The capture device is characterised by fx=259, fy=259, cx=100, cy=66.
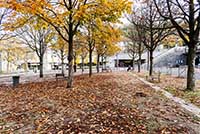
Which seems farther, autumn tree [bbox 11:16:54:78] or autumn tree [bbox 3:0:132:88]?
autumn tree [bbox 11:16:54:78]

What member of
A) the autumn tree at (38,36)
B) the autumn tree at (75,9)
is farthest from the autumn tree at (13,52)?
the autumn tree at (75,9)

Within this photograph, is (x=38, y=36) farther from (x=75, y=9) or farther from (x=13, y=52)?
(x=13, y=52)

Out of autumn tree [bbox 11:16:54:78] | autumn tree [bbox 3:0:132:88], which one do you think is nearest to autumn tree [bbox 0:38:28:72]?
autumn tree [bbox 11:16:54:78]

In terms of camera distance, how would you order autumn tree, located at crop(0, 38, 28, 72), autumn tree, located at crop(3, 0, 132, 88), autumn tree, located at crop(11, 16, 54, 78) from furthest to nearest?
autumn tree, located at crop(0, 38, 28, 72) < autumn tree, located at crop(11, 16, 54, 78) < autumn tree, located at crop(3, 0, 132, 88)

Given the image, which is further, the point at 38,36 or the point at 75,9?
the point at 38,36

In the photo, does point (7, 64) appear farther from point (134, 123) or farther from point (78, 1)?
point (134, 123)

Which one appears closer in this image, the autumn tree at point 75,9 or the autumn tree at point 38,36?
the autumn tree at point 75,9

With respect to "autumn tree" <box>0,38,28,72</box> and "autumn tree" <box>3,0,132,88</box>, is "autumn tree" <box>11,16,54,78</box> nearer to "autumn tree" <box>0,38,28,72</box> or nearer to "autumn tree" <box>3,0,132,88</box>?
"autumn tree" <box>0,38,28,72</box>

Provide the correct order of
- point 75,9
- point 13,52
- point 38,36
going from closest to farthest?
1. point 75,9
2. point 38,36
3. point 13,52

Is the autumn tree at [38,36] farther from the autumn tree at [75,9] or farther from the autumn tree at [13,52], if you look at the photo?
the autumn tree at [75,9]

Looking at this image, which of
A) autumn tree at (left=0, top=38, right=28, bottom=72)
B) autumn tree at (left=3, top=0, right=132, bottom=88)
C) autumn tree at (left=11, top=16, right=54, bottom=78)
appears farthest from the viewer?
autumn tree at (left=0, top=38, right=28, bottom=72)

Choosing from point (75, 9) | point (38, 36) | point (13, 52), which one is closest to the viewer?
point (75, 9)

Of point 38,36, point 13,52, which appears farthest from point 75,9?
point 13,52

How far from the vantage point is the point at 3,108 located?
1032cm
